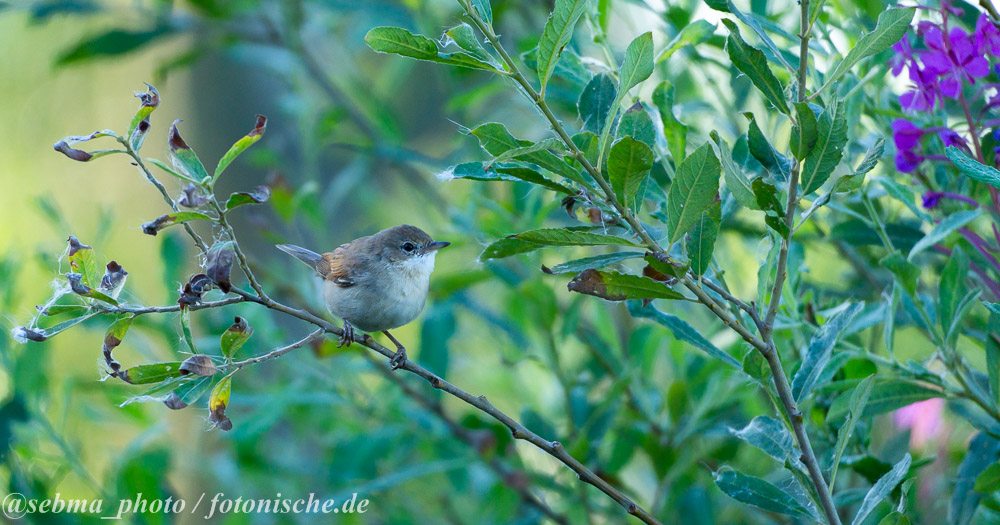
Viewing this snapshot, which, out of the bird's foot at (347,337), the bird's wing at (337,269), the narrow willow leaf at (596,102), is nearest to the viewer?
the narrow willow leaf at (596,102)

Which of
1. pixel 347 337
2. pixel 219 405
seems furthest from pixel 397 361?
pixel 219 405

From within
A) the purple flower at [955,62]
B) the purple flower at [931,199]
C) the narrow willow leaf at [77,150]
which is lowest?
the narrow willow leaf at [77,150]

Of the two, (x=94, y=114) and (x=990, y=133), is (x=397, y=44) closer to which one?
(x=990, y=133)

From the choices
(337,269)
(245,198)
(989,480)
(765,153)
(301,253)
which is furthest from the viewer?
(337,269)

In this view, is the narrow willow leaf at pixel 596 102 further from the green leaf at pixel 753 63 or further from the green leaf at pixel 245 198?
the green leaf at pixel 245 198

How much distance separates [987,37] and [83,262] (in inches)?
64.1

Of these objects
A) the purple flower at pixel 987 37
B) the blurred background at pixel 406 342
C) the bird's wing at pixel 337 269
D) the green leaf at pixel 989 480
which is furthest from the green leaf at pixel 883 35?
the bird's wing at pixel 337 269

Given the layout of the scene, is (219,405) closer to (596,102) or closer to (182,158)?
(182,158)

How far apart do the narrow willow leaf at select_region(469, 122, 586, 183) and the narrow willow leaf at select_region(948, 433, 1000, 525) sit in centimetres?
110

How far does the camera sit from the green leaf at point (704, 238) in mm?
1261

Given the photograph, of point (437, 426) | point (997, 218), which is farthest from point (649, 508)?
point (997, 218)

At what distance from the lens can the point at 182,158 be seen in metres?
1.28

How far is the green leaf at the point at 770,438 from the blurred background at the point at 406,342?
20.2 inches

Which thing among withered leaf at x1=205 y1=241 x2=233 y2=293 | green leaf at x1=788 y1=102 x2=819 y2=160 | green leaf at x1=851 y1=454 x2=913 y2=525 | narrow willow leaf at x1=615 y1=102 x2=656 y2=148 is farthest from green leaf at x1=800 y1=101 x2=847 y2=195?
withered leaf at x1=205 y1=241 x2=233 y2=293
